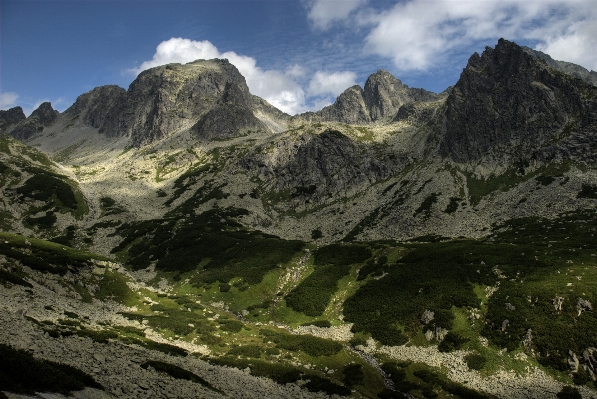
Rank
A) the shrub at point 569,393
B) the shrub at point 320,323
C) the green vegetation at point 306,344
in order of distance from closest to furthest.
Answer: the shrub at point 569,393
the green vegetation at point 306,344
the shrub at point 320,323

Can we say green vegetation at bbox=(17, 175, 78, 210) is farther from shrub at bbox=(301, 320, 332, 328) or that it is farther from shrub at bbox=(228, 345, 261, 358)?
shrub at bbox=(228, 345, 261, 358)

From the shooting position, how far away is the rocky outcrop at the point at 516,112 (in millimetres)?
118500

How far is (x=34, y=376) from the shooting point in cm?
1945

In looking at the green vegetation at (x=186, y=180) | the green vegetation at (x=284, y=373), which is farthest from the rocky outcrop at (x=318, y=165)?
the green vegetation at (x=284, y=373)

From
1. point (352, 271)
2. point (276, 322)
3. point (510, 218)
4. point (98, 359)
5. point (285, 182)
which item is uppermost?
point (285, 182)

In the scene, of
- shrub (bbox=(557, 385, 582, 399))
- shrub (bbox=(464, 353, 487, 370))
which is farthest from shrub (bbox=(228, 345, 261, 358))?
shrub (bbox=(557, 385, 582, 399))

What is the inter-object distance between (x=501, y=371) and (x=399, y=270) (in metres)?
26.2

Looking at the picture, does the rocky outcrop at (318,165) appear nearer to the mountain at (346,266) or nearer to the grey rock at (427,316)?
the mountain at (346,266)

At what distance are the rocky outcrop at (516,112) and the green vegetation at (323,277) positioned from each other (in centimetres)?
8355

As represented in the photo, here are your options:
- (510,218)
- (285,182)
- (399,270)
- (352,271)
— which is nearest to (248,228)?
(285,182)

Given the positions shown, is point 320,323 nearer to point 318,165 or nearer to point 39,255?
point 39,255

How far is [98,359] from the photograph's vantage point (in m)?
25.9

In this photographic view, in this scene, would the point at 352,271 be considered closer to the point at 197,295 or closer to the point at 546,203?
the point at 197,295

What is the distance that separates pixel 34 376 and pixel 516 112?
6245 inches
